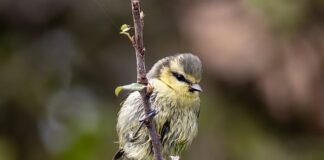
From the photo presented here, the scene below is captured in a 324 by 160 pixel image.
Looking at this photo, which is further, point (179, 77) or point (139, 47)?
point (179, 77)

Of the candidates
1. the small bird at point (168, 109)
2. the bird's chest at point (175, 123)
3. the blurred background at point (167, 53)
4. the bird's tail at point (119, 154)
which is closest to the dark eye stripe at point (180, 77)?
the small bird at point (168, 109)

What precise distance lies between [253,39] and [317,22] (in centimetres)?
54

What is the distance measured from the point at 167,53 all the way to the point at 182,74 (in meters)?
2.39

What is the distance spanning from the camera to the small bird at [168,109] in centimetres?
548

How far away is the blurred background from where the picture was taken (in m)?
6.86

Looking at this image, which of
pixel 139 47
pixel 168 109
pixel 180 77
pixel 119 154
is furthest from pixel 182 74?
pixel 139 47

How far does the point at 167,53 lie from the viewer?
787 cm

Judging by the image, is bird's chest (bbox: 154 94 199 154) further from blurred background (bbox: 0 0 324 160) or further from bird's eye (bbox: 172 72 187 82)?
blurred background (bbox: 0 0 324 160)

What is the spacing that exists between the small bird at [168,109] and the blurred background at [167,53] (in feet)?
4.39

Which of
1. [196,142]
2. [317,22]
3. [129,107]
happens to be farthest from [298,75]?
[129,107]

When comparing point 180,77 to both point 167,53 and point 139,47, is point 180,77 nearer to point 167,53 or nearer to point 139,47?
point 139,47

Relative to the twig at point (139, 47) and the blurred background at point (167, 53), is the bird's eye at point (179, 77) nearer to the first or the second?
the twig at point (139, 47)

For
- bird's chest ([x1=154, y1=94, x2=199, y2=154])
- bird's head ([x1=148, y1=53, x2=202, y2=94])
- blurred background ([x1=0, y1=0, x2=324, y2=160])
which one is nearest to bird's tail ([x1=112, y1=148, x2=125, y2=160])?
bird's chest ([x1=154, y1=94, x2=199, y2=154])

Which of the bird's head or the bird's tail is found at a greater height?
the bird's head
